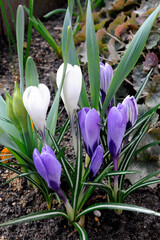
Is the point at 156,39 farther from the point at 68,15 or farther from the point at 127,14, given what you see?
the point at 68,15

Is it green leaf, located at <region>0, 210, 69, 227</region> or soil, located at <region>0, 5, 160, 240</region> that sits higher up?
green leaf, located at <region>0, 210, 69, 227</region>


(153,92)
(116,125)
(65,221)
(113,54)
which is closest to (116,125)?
(116,125)

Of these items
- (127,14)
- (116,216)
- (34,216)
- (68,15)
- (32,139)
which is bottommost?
(116,216)

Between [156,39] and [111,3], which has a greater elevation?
[111,3]

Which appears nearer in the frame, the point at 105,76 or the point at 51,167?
the point at 51,167

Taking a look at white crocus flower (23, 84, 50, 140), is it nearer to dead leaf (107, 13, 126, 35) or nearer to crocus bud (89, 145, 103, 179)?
crocus bud (89, 145, 103, 179)

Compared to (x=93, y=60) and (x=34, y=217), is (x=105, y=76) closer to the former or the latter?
(x=93, y=60)

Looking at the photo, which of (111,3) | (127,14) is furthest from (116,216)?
(111,3)

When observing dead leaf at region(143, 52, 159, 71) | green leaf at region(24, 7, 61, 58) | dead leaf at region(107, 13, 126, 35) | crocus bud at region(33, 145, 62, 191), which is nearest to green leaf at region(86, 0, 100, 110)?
crocus bud at region(33, 145, 62, 191)

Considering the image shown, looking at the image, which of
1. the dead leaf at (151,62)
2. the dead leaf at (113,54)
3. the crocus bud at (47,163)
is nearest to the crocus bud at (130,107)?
the crocus bud at (47,163)
